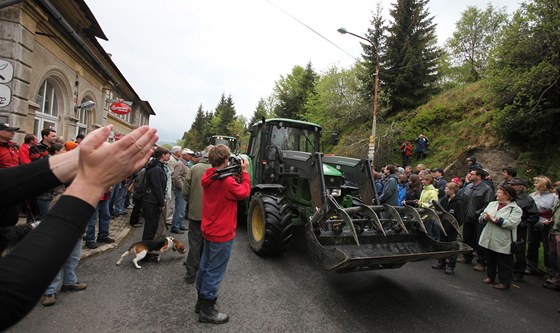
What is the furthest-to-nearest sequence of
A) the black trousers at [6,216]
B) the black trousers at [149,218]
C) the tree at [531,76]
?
the tree at [531,76]
the black trousers at [149,218]
the black trousers at [6,216]

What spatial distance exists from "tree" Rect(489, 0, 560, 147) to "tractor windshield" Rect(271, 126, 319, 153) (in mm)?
7415

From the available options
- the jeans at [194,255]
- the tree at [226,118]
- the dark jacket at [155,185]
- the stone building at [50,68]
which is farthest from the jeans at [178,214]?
the tree at [226,118]

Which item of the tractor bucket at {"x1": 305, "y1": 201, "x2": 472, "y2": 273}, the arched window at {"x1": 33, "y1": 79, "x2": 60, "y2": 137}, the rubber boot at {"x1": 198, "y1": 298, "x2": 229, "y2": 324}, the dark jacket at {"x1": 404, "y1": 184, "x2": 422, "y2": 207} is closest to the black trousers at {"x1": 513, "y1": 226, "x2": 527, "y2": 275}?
the tractor bucket at {"x1": 305, "y1": 201, "x2": 472, "y2": 273}

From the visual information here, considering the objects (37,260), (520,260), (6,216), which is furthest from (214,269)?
(520,260)

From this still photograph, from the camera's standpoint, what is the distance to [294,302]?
147 inches

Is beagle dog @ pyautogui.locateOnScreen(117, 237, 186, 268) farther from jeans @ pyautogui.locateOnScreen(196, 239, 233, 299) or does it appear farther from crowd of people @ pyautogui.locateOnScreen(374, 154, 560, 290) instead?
crowd of people @ pyautogui.locateOnScreen(374, 154, 560, 290)

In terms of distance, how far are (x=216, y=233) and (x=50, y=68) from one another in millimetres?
8893

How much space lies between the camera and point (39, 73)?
8164 millimetres

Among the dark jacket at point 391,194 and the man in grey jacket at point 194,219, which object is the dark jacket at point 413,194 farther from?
the man in grey jacket at point 194,219

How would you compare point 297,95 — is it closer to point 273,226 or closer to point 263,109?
point 263,109

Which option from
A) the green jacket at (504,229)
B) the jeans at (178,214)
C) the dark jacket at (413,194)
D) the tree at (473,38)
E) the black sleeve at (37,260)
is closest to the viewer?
the black sleeve at (37,260)

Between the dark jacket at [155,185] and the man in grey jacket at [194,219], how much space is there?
0.54 metres

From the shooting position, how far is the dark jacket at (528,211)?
5.15 meters

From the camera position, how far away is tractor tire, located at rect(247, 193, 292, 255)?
4961 millimetres
